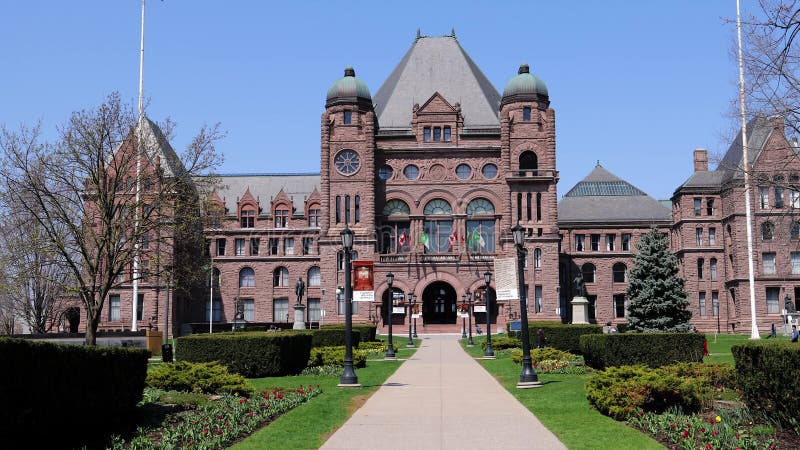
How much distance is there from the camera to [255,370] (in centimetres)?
2778

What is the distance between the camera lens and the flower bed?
13.8 m

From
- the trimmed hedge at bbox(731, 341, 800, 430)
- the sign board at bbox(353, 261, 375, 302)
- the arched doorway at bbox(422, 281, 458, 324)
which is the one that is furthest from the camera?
the arched doorway at bbox(422, 281, 458, 324)

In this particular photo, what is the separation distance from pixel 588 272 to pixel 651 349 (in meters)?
66.8

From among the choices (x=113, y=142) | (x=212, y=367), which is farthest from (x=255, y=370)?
(x=113, y=142)

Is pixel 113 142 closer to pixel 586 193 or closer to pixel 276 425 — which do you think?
pixel 276 425

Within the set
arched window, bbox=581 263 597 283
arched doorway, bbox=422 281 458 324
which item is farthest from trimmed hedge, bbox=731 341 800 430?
arched window, bbox=581 263 597 283

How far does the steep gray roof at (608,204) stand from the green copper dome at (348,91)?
2796 cm

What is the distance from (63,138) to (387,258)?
45.9 meters

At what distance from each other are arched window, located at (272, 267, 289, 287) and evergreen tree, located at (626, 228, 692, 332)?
52.3m

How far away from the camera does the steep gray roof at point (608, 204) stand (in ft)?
308

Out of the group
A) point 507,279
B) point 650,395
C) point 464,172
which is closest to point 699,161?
point 464,172

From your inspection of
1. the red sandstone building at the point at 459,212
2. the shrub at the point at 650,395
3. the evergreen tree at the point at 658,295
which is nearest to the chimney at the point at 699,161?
the red sandstone building at the point at 459,212

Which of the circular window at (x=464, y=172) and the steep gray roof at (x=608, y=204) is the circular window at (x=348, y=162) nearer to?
the circular window at (x=464, y=172)

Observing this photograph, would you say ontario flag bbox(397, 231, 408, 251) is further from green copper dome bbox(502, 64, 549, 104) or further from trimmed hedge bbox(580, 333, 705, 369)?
trimmed hedge bbox(580, 333, 705, 369)
